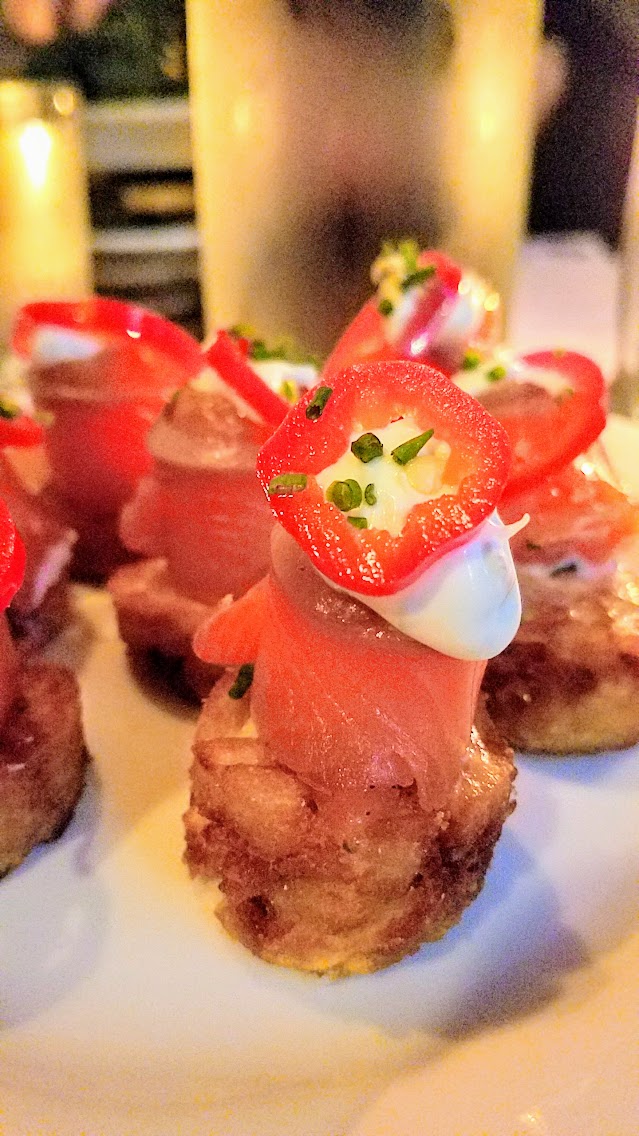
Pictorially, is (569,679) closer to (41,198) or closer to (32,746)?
(32,746)

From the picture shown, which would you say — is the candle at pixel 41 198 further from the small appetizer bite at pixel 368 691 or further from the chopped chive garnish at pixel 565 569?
the small appetizer bite at pixel 368 691

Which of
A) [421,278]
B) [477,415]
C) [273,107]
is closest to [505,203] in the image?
[273,107]

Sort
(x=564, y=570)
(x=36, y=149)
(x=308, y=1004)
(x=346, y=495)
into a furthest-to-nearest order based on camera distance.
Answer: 1. (x=36, y=149)
2. (x=564, y=570)
3. (x=308, y=1004)
4. (x=346, y=495)

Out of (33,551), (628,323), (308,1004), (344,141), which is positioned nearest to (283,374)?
(33,551)

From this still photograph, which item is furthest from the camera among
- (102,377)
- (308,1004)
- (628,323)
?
(628,323)

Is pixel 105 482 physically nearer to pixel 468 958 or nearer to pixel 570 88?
pixel 468 958

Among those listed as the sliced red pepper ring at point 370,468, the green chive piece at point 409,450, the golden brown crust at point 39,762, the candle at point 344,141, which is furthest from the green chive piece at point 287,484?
the candle at point 344,141
